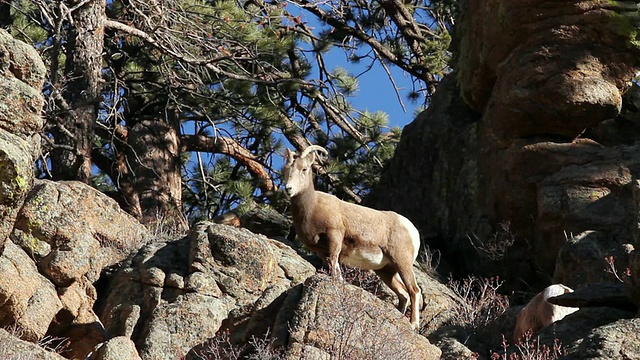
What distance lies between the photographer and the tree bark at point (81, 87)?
49.3ft

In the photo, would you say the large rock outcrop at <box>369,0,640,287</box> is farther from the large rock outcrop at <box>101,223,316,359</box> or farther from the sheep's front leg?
the large rock outcrop at <box>101,223,316,359</box>

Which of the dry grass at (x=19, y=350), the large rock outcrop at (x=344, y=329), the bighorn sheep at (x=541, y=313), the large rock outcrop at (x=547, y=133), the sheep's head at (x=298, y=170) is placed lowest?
the dry grass at (x=19, y=350)

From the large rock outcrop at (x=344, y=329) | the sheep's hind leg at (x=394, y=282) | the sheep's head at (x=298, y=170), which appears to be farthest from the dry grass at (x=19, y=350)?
the sheep's hind leg at (x=394, y=282)

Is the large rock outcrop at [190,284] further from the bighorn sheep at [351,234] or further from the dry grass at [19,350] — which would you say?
the dry grass at [19,350]

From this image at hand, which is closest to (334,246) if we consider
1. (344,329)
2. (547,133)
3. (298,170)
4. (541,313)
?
(298,170)

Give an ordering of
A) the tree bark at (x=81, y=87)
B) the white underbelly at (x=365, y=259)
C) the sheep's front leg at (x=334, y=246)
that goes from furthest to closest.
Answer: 1. the tree bark at (x=81, y=87)
2. the white underbelly at (x=365, y=259)
3. the sheep's front leg at (x=334, y=246)

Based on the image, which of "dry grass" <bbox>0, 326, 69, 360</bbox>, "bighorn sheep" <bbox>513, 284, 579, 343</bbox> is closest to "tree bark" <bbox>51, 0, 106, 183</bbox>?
"dry grass" <bbox>0, 326, 69, 360</bbox>

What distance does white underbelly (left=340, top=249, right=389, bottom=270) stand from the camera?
1294 centimetres

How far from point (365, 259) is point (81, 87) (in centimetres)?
469

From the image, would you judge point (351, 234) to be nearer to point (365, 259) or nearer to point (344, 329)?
point (365, 259)

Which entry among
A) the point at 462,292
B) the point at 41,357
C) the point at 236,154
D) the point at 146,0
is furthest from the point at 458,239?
the point at 41,357

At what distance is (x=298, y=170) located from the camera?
12930 millimetres

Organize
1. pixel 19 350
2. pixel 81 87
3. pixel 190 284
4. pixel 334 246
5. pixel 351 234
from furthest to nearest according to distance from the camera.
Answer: pixel 81 87
pixel 351 234
pixel 334 246
pixel 190 284
pixel 19 350

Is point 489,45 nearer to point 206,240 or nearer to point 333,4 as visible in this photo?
point 333,4
